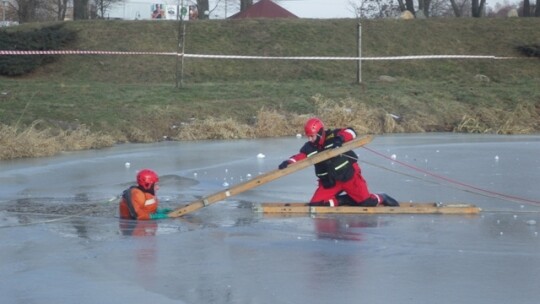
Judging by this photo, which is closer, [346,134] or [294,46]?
[346,134]

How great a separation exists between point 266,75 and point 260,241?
24198 mm

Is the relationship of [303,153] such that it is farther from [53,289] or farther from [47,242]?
[53,289]

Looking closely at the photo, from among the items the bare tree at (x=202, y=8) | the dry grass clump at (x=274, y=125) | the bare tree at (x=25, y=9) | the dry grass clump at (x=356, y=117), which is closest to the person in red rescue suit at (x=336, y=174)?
the dry grass clump at (x=274, y=125)

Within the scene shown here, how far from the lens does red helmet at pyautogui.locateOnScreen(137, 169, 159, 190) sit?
1058 centimetres

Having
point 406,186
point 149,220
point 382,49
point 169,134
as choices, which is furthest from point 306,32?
point 149,220

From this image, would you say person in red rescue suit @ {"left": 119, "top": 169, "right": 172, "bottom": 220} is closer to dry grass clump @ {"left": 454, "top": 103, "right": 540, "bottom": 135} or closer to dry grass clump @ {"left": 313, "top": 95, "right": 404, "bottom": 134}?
dry grass clump @ {"left": 313, "top": 95, "right": 404, "bottom": 134}

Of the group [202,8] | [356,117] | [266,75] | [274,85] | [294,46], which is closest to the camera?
[356,117]

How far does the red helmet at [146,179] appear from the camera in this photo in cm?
1058

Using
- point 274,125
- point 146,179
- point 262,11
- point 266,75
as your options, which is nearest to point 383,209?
point 146,179

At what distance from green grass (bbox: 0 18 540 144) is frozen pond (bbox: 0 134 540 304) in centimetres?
604

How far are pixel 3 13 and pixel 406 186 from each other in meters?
68.2

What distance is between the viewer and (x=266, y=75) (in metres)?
33.4

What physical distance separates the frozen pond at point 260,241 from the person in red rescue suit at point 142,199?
0.19 meters

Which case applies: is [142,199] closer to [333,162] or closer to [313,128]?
[313,128]
